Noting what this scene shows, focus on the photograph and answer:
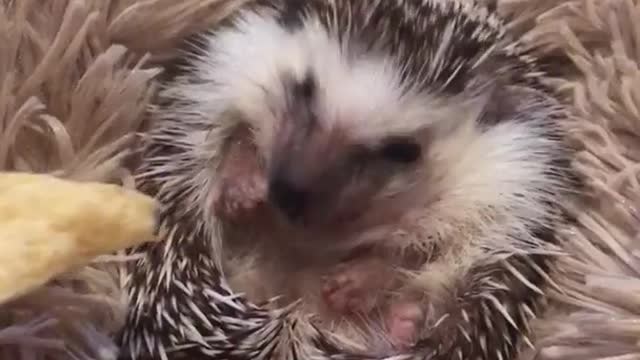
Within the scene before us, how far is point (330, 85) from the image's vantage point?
4.99ft

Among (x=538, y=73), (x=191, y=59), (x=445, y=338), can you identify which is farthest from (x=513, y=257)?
(x=191, y=59)

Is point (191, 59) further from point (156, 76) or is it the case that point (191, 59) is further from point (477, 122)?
point (477, 122)

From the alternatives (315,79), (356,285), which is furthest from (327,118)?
(356,285)

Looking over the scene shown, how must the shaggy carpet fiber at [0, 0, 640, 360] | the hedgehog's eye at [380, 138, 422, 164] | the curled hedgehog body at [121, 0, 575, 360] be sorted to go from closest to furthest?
the shaggy carpet fiber at [0, 0, 640, 360], the curled hedgehog body at [121, 0, 575, 360], the hedgehog's eye at [380, 138, 422, 164]

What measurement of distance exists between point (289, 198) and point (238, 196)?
9 centimetres

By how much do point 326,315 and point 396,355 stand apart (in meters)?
0.11

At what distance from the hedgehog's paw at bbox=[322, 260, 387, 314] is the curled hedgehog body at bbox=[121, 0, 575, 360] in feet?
0.09

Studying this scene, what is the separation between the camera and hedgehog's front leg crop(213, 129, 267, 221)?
4.86 feet

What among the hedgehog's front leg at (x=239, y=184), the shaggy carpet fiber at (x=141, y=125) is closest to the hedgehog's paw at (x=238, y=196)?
the hedgehog's front leg at (x=239, y=184)

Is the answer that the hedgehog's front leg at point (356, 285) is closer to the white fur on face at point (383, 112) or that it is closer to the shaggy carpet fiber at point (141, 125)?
the white fur on face at point (383, 112)

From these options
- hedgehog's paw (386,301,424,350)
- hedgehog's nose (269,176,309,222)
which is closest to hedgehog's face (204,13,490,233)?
hedgehog's nose (269,176,309,222)

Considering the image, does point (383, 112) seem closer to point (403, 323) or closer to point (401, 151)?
point (401, 151)

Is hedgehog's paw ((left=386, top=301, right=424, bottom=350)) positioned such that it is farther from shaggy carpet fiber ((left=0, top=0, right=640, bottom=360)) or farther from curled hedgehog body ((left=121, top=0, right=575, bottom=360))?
shaggy carpet fiber ((left=0, top=0, right=640, bottom=360))

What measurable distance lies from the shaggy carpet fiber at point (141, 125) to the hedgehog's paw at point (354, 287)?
19 cm
